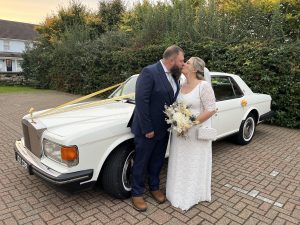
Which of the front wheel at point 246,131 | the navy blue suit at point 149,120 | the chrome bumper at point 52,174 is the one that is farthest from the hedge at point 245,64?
the chrome bumper at point 52,174

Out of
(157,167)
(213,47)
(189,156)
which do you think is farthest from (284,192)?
(213,47)

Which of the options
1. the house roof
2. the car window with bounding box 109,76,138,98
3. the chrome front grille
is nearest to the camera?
the chrome front grille

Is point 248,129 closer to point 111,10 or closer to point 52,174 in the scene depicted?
point 52,174

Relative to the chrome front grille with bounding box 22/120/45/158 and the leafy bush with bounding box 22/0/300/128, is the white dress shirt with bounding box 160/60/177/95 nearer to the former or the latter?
the chrome front grille with bounding box 22/120/45/158

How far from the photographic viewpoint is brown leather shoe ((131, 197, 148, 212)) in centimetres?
347

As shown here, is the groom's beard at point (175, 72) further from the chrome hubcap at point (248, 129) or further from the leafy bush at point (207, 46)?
the leafy bush at point (207, 46)

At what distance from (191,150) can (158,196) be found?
2.64 ft

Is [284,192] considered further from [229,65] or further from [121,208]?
[229,65]

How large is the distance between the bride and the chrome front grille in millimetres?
1720

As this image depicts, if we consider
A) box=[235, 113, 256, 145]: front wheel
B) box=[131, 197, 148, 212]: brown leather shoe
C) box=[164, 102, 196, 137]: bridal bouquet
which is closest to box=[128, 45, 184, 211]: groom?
box=[131, 197, 148, 212]: brown leather shoe

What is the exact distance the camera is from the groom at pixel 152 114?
3250 millimetres

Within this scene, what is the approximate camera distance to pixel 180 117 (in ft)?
10.7

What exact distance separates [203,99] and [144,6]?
13.2 metres

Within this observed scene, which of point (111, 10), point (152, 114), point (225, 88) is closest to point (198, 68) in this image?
point (152, 114)
